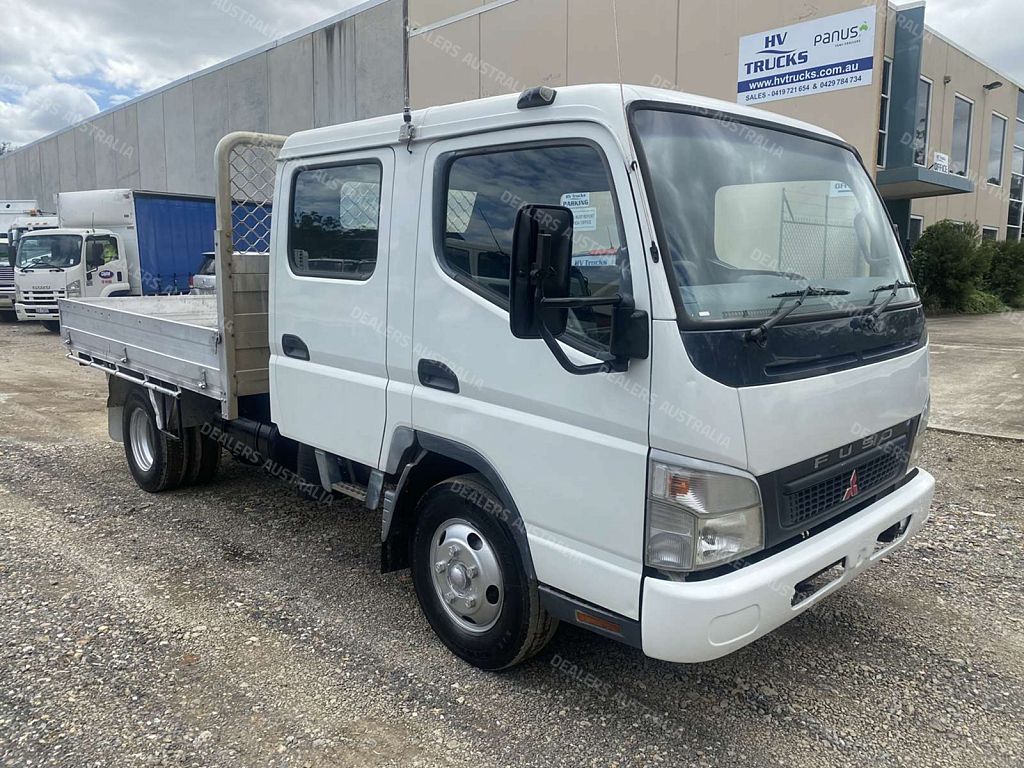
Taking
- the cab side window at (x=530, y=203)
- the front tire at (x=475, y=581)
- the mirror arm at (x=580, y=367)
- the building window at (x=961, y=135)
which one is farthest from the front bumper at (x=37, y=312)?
the building window at (x=961, y=135)

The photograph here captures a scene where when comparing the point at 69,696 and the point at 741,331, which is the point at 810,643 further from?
the point at 69,696

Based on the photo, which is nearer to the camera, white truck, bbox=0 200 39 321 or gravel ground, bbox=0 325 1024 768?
gravel ground, bbox=0 325 1024 768

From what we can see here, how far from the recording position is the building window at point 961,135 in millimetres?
20516

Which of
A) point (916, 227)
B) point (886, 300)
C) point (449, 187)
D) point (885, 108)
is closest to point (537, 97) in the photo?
point (449, 187)

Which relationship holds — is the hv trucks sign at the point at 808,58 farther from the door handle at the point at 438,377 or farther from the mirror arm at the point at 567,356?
A: the mirror arm at the point at 567,356

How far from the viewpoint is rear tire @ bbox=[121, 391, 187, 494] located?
18.0 ft

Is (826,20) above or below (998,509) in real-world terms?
above

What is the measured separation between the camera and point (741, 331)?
8.13 ft

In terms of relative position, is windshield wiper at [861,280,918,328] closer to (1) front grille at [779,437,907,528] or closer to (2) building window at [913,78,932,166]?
(1) front grille at [779,437,907,528]

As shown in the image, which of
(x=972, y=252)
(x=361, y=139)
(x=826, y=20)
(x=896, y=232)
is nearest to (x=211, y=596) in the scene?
(x=361, y=139)

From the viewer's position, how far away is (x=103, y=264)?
16.9m

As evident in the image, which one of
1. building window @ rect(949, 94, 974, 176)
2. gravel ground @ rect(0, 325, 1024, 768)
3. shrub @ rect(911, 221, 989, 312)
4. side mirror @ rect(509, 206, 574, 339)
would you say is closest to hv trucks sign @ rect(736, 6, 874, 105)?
shrub @ rect(911, 221, 989, 312)

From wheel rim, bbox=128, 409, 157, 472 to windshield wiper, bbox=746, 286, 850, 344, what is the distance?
4614 mm

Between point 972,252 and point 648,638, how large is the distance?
774 inches
